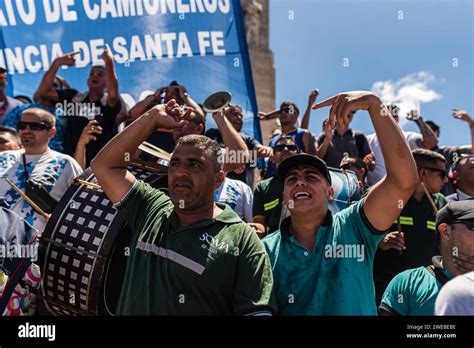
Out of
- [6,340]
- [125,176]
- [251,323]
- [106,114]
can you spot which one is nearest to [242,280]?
[251,323]

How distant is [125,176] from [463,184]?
10.8ft

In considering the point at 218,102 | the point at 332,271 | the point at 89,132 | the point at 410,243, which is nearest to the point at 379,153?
→ the point at 410,243

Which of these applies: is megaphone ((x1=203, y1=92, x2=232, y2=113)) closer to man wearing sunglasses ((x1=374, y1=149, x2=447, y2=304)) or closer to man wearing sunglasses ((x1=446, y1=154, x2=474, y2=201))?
man wearing sunglasses ((x1=374, y1=149, x2=447, y2=304))

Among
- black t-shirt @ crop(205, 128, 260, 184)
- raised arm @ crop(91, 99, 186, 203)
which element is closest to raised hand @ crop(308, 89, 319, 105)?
black t-shirt @ crop(205, 128, 260, 184)

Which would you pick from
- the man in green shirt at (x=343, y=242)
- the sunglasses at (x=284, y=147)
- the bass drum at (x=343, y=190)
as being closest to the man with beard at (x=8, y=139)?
the sunglasses at (x=284, y=147)

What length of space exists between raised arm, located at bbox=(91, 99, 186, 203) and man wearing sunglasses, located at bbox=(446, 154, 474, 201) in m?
3.06

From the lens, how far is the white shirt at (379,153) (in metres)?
6.69

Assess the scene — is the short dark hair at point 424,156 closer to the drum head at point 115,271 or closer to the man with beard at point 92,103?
the drum head at point 115,271

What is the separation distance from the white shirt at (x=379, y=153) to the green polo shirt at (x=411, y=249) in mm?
1666

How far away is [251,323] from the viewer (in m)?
2.72

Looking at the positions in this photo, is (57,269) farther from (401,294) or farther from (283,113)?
(283,113)

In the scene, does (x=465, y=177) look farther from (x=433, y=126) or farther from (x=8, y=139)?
(x=8, y=139)

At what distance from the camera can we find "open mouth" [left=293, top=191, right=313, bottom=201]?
3.21 metres

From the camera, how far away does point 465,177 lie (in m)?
5.27
